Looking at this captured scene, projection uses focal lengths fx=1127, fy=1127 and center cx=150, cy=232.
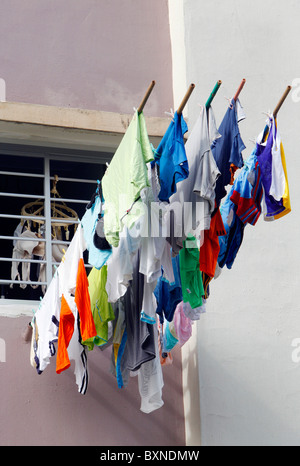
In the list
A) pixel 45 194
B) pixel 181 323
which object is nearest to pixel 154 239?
pixel 181 323

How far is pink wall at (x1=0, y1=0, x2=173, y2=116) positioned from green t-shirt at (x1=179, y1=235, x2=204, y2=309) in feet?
8.77

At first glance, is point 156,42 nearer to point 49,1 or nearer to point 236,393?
point 49,1

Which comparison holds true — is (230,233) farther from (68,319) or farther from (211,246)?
(68,319)

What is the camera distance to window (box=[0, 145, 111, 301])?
9930 millimetres

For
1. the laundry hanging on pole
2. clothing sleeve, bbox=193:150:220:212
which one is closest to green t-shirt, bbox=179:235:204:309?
the laundry hanging on pole

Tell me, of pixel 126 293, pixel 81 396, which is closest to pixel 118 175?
pixel 126 293

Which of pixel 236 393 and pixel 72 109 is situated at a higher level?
pixel 72 109

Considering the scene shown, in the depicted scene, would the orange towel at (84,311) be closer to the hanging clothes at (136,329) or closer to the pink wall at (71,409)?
the hanging clothes at (136,329)

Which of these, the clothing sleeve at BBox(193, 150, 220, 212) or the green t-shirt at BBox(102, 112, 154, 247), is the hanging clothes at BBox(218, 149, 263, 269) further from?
the green t-shirt at BBox(102, 112, 154, 247)

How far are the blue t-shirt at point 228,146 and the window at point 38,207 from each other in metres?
2.48

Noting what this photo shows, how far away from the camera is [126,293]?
28.0 ft

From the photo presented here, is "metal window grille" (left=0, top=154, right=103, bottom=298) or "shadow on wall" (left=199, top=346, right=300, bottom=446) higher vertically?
"metal window grille" (left=0, top=154, right=103, bottom=298)

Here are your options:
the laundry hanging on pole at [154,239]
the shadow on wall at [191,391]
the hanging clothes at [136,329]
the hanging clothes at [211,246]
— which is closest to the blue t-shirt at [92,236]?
the laundry hanging on pole at [154,239]
